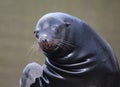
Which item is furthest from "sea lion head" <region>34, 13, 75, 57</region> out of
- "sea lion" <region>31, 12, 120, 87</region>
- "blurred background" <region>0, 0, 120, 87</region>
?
"blurred background" <region>0, 0, 120, 87</region>

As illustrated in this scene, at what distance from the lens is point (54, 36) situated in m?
0.55

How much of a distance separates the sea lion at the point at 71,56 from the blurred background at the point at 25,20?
69.8 inches

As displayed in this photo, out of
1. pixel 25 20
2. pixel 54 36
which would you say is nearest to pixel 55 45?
pixel 54 36

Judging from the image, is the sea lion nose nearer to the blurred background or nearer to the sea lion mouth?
the sea lion mouth

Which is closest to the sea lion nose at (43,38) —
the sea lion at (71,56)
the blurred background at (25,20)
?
the sea lion at (71,56)

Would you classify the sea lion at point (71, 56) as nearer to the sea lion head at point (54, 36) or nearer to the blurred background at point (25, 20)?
the sea lion head at point (54, 36)

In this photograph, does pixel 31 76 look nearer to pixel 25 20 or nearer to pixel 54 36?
pixel 54 36

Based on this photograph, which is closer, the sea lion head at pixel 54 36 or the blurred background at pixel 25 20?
the sea lion head at pixel 54 36

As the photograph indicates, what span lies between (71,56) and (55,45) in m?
0.03

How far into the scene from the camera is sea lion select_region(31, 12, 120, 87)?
556mm

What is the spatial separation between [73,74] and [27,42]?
1.83m

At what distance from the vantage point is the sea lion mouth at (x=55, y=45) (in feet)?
1.81

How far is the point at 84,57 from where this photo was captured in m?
0.56

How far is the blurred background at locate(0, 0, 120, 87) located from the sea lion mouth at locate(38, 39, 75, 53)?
1783 millimetres
